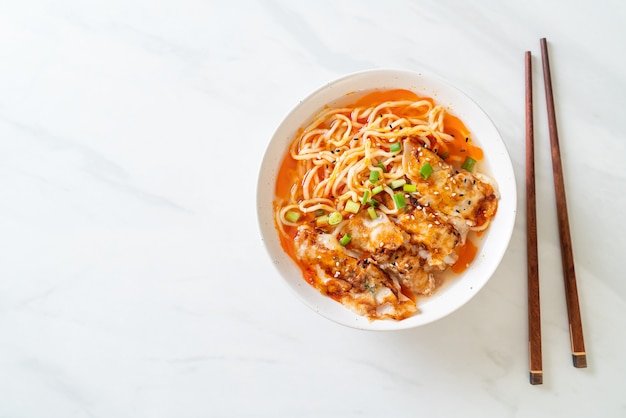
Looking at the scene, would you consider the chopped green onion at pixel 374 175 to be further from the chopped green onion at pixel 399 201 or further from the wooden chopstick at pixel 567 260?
the wooden chopstick at pixel 567 260

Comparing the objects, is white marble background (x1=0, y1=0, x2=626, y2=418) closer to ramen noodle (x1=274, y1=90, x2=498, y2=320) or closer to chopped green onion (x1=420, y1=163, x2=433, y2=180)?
ramen noodle (x1=274, y1=90, x2=498, y2=320)

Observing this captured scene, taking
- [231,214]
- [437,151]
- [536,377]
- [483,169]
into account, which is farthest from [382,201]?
[536,377]

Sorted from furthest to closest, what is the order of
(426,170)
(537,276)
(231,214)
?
(231,214), (537,276), (426,170)

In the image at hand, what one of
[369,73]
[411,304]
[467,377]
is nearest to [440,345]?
[467,377]

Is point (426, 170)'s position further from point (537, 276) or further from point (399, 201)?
point (537, 276)

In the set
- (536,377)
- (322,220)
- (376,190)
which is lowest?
(536,377)

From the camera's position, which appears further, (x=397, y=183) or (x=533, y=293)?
(x=533, y=293)

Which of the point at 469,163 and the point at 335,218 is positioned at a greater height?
the point at 469,163

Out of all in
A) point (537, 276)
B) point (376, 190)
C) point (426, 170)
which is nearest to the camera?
point (426, 170)
